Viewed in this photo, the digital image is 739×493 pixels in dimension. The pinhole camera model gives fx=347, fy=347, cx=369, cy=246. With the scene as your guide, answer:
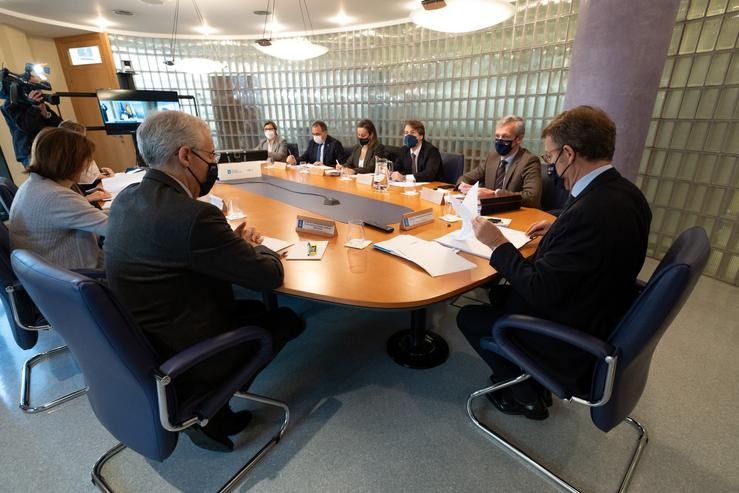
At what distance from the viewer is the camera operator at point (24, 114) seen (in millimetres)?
3354

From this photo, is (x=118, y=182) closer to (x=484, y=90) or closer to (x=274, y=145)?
(x=274, y=145)

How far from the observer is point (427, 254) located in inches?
55.8

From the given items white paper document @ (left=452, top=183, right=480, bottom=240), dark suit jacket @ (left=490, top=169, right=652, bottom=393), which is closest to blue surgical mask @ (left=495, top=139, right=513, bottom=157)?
white paper document @ (left=452, top=183, right=480, bottom=240)

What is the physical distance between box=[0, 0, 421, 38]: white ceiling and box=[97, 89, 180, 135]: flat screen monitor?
39.7 inches

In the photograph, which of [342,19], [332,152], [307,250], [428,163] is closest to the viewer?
[307,250]

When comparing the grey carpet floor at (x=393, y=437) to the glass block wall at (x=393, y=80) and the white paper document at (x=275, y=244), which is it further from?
the glass block wall at (x=393, y=80)

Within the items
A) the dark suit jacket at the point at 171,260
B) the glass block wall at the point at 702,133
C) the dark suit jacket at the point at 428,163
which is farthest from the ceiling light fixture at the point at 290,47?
the glass block wall at the point at 702,133

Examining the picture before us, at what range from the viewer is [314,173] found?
144 inches

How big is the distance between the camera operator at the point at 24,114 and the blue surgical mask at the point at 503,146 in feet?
14.0

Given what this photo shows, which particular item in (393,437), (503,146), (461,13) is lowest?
(393,437)

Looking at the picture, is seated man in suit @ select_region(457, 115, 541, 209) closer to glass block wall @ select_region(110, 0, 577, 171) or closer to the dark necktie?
the dark necktie

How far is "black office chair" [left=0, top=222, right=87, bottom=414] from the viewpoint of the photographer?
Answer: 1.41 metres

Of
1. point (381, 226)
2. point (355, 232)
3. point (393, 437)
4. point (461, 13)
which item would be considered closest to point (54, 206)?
point (355, 232)

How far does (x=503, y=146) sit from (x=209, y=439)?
2363 millimetres
